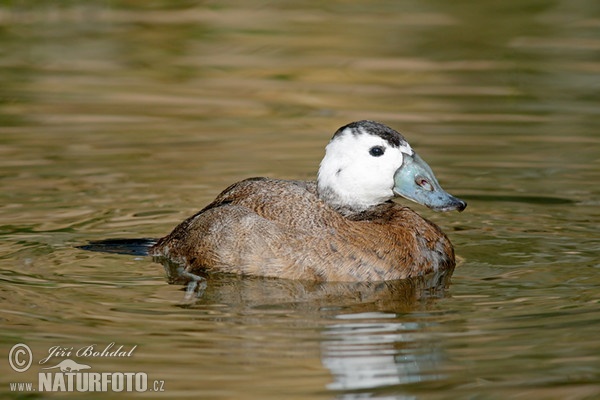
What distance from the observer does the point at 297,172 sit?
10.5 metres

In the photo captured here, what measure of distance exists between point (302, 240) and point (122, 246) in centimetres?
141

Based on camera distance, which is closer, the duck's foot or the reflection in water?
the reflection in water

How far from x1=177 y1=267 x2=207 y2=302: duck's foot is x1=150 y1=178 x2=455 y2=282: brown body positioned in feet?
0.21

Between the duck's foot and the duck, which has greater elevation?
the duck

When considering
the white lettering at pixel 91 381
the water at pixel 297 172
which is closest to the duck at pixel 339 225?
the water at pixel 297 172

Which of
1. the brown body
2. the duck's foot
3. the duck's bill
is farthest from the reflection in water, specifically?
the duck's bill

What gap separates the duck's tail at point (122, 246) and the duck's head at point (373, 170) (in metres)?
1.31

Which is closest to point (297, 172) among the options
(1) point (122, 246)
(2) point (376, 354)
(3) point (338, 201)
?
(1) point (122, 246)

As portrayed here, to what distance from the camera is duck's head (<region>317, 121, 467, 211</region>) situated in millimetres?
7762

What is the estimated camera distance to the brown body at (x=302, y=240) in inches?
301

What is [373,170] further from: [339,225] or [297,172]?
[297,172]

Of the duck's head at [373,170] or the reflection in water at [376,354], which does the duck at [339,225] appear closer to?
the duck's head at [373,170]

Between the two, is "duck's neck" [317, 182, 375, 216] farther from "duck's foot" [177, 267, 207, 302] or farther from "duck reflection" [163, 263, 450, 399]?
"duck's foot" [177, 267, 207, 302]

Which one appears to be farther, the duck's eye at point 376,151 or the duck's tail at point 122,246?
the duck's tail at point 122,246
